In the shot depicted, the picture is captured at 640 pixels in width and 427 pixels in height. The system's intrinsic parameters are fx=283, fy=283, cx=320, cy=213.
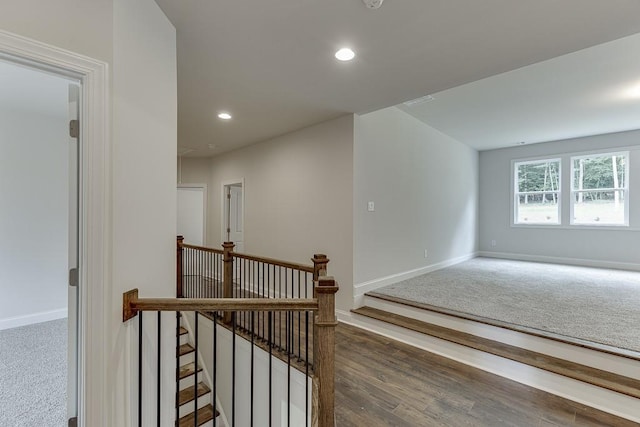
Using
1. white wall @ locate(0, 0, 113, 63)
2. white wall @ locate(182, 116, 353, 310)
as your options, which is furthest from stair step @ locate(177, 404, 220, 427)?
white wall @ locate(0, 0, 113, 63)

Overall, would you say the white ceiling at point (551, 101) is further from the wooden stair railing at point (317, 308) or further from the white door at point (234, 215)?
the white door at point (234, 215)

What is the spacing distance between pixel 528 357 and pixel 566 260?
5.08 m

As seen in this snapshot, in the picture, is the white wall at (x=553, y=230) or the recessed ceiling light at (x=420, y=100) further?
the white wall at (x=553, y=230)

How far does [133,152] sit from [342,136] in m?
2.65

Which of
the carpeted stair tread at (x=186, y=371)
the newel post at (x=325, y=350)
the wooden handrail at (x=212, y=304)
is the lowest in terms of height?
the carpeted stair tread at (x=186, y=371)

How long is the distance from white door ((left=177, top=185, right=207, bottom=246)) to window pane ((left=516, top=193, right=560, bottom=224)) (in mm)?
7445

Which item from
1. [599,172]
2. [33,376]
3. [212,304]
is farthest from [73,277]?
[599,172]

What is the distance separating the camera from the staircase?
3.16m

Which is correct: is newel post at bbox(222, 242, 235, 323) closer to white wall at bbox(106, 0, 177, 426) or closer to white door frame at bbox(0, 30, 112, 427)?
white wall at bbox(106, 0, 177, 426)

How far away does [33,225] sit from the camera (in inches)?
141

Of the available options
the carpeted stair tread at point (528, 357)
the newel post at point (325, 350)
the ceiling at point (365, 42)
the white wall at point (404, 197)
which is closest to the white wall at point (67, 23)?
the ceiling at point (365, 42)

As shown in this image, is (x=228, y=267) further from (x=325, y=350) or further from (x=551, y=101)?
(x=551, y=101)

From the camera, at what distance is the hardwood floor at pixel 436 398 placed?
1.90 meters

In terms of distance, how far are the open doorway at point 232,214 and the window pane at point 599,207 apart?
23.7ft
